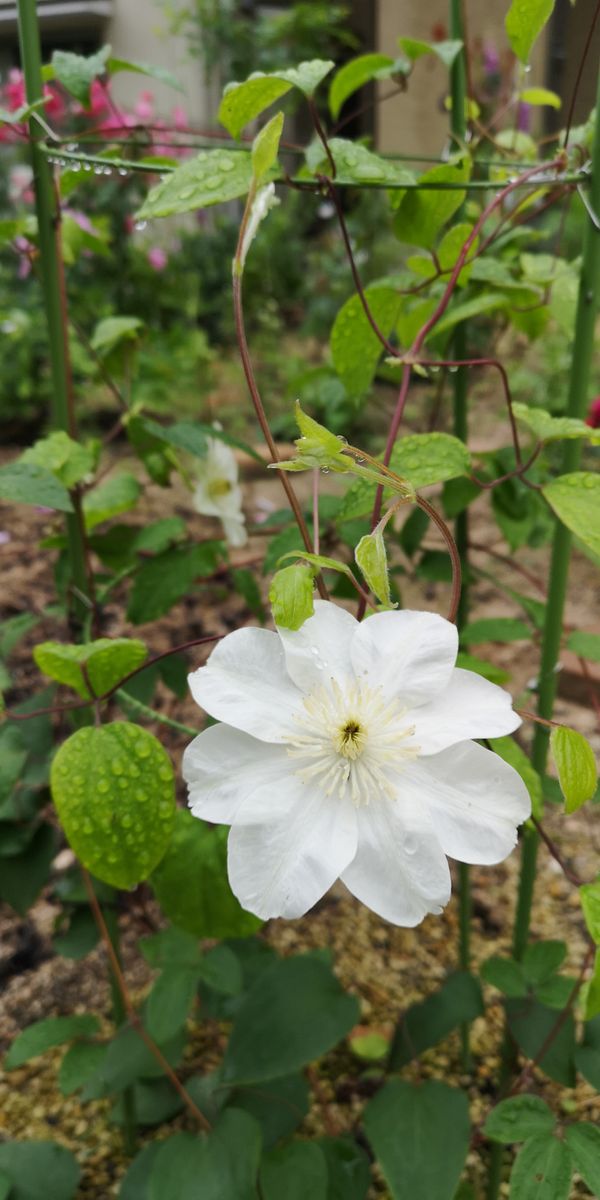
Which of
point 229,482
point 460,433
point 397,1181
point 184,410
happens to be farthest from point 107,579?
point 184,410

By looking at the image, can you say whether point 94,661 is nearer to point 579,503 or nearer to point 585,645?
point 579,503

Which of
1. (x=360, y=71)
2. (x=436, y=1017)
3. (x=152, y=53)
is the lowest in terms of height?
(x=436, y=1017)

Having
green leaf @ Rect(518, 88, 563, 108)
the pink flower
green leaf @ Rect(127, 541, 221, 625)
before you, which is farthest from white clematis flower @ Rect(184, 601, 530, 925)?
the pink flower

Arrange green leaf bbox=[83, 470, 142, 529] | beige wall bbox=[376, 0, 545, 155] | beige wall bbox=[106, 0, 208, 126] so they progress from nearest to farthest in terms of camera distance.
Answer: green leaf bbox=[83, 470, 142, 529] → beige wall bbox=[376, 0, 545, 155] → beige wall bbox=[106, 0, 208, 126]

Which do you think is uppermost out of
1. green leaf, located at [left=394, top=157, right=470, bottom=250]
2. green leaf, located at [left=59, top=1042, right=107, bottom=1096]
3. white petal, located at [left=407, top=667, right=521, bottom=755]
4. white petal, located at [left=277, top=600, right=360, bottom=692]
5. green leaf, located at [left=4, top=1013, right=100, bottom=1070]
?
green leaf, located at [left=394, top=157, right=470, bottom=250]

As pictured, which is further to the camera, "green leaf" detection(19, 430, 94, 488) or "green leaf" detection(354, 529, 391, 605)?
"green leaf" detection(19, 430, 94, 488)

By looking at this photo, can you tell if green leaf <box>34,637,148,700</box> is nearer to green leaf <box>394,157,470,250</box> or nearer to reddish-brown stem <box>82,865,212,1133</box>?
reddish-brown stem <box>82,865,212,1133</box>

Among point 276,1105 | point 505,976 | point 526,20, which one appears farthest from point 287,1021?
point 526,20
